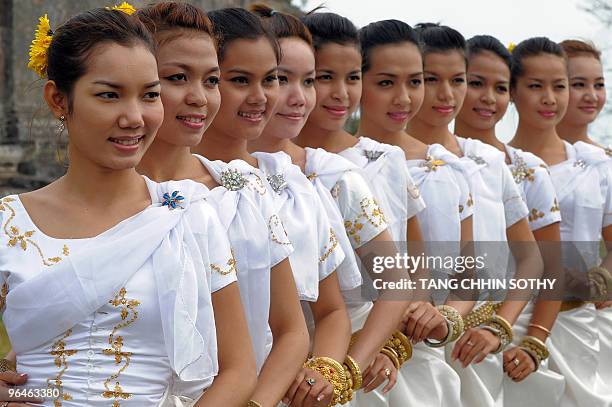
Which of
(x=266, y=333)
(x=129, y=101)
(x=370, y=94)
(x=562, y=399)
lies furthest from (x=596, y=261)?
(x=129, y=101)

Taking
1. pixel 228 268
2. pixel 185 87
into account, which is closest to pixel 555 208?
pixel 185 87

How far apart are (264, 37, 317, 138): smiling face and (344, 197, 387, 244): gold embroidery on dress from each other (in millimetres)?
374

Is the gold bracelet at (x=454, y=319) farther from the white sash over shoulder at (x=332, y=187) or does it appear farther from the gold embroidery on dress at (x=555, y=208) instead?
the gold embroidery on dress at (x=555, y=208)

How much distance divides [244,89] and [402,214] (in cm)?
108

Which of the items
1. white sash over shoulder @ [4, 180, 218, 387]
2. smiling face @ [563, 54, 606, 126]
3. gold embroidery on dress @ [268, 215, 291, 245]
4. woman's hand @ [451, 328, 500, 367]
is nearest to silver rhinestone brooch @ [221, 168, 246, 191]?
gold embroidery on dress @ [268, 215, 291, 245]

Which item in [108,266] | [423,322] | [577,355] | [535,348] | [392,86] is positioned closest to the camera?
[108,266]

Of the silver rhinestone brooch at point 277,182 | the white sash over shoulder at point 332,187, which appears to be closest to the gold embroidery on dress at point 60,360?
the silver rhinestone brooch at point 277,182

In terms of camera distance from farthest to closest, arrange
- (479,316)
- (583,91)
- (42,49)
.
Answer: (583,91) → (479,316) → (42,49)

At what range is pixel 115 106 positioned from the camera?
2871 mm

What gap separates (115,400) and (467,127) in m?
3.18

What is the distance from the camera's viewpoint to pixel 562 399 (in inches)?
217

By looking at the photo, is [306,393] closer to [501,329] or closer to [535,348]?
[501,329]

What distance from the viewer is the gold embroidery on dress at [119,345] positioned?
282cm

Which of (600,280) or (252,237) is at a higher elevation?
(252,237)
